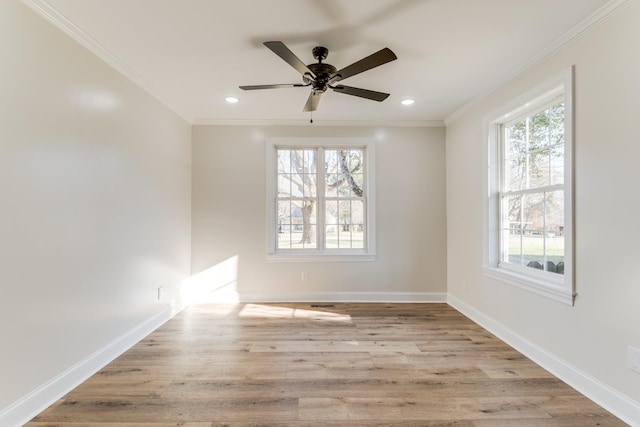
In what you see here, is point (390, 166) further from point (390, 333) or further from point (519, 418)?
point (519, 418)

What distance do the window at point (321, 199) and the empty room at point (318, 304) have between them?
56 centimetres

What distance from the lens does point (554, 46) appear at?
7.17ft

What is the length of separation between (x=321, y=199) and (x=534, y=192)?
242 cm

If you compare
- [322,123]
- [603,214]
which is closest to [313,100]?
[322,123]

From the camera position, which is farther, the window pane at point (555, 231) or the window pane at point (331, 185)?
the window pane at point (331, 185)

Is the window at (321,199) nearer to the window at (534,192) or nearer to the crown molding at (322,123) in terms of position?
the crown molding at (322,123)

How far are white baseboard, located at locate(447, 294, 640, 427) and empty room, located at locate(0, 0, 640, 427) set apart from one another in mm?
13

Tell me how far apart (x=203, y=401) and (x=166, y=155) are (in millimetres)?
2533

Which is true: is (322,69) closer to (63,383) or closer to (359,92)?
(359,92)

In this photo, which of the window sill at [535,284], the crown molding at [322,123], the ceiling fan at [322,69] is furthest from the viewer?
the crown molding at [322,123]

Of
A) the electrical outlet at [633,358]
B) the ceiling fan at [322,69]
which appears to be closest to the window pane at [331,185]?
the ceiling fan at [322,69]

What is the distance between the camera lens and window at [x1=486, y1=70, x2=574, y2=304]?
2.14 meters

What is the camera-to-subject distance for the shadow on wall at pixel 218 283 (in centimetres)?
393

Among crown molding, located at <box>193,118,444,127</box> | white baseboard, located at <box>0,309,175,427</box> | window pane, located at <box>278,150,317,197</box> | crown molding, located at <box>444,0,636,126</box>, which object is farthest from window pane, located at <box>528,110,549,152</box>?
white baseboard, located at <box>0,309,175,427</box>
